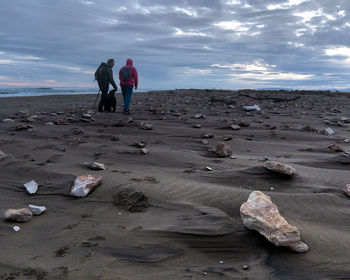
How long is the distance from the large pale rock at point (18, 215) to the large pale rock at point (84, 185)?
46cm

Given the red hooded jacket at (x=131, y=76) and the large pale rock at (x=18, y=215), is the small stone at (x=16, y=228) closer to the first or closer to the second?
the large pale rock at (x=18, y=215)

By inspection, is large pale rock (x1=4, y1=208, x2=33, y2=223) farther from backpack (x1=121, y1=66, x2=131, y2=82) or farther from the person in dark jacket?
backpack (x1=121, y1=66, x2=131, y2=82)

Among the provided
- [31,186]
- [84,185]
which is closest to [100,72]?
[31,186]

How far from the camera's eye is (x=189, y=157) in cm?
402

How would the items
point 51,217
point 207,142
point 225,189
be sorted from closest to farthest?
1. point 51,217
2. point 225,189
3. point 207,142

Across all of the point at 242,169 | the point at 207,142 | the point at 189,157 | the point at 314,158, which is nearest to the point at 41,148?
the point at 189,157

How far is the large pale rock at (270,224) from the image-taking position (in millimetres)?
1887

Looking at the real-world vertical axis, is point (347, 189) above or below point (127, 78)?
below

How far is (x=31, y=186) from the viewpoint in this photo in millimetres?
2908

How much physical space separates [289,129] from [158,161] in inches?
150

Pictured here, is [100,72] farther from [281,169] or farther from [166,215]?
→ [166,215]

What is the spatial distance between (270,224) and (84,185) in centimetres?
165

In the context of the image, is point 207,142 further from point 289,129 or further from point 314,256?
point 314,256

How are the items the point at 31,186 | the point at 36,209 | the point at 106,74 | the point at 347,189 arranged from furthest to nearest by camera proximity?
the point at 106,74, the point at 31,186, the point at 347,189, the point at 36,209
